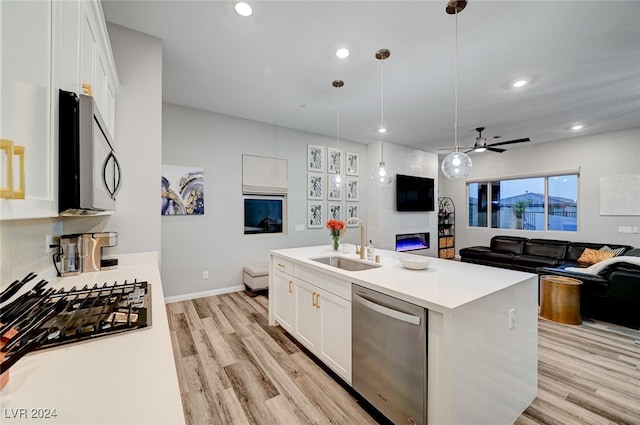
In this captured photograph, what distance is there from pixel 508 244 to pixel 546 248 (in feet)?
2.20

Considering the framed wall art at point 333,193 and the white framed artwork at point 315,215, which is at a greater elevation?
the framed wall art at point 333,193

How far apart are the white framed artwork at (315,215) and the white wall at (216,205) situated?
0.32m

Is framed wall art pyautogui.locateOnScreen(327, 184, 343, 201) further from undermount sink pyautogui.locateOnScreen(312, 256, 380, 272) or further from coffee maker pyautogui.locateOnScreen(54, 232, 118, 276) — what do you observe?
coffee maker pyautogui.locateOnScreen(54, 232, 118, 276)

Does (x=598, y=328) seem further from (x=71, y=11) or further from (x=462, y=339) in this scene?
(x=71, y=11)

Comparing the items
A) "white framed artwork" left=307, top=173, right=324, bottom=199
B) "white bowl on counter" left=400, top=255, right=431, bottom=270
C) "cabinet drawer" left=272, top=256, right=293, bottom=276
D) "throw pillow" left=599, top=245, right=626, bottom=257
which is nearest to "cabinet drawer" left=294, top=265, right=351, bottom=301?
"cabinet drawer" left=272, top=256, right=293, bottom=276

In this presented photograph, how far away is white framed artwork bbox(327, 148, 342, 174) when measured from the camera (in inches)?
219

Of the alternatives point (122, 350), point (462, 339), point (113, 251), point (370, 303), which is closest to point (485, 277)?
point (462, 339)

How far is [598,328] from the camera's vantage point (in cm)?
312

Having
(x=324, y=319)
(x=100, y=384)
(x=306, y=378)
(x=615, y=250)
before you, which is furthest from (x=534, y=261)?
(x=100, y=384)

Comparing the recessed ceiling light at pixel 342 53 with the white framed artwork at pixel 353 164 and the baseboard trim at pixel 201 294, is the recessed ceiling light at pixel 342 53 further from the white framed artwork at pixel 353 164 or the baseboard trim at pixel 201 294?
the baseboard trim at pixel 201 294

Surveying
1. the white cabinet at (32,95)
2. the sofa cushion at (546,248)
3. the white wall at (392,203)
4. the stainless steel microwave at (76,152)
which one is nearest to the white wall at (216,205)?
the white wall at (392,203)

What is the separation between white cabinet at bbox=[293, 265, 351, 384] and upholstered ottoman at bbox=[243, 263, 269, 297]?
161cm

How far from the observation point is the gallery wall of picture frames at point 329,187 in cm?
528

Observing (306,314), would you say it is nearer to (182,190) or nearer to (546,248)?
(182,190)
